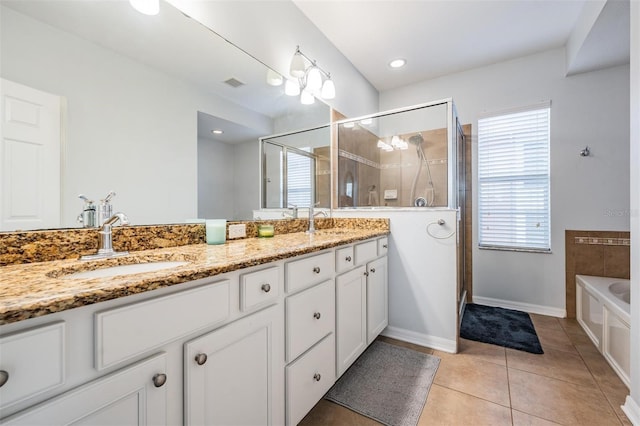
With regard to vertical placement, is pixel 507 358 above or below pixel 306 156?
below

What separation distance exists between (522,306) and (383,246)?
1850mm

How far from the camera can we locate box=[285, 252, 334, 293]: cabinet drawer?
3.79 ft

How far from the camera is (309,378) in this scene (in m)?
1.25

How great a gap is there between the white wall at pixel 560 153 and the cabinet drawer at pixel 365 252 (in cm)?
167

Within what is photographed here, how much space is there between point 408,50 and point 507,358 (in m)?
2.73

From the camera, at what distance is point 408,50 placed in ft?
8.83

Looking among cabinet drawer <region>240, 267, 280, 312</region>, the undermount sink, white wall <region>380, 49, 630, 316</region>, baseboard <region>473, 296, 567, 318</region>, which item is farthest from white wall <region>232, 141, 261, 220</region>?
baseboard <region>473, 296, 567, 318</region>

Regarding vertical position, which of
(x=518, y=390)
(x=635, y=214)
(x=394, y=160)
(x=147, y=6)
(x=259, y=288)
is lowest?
(x=518, y=390)

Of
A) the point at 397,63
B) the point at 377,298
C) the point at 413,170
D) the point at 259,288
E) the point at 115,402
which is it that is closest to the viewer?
the point at 115,402

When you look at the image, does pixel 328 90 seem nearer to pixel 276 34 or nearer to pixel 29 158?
pixel 276 34

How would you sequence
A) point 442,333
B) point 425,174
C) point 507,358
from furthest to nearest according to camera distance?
point 425,174, point 442,333, point 507,358

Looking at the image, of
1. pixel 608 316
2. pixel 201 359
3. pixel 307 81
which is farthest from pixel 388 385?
pixel 307 81

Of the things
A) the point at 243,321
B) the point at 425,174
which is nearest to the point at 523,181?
the point at 425,174

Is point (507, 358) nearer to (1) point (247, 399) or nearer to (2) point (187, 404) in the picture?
(1) point (247, 399)
